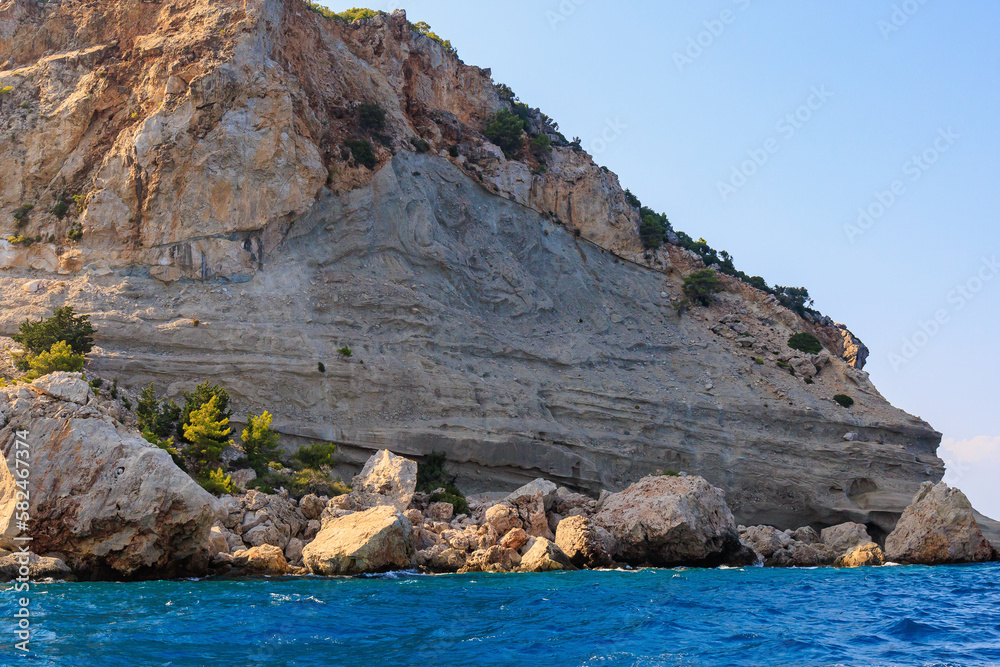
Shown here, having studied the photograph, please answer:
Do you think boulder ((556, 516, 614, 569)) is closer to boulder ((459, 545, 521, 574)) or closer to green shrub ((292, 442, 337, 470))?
boulder ((459, 545, 521, 574))

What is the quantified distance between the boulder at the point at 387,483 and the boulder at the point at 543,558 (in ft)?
14.9

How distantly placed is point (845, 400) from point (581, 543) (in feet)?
80.8

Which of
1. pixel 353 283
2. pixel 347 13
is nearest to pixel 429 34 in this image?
pixel 347 13

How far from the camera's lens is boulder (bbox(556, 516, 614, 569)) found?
23.7 m

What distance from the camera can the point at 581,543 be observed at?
23688 mm

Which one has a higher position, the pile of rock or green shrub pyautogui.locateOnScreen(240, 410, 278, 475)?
green shrub pyautogui.locateOnScreen(240, 410, 278, 475)

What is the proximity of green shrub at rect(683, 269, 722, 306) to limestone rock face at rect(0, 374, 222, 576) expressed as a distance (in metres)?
35.9

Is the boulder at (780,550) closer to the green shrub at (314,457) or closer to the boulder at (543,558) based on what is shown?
the boulder at (543,558)

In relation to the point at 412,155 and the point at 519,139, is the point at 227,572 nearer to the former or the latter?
the point at 412,155

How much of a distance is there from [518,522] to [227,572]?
8.76m

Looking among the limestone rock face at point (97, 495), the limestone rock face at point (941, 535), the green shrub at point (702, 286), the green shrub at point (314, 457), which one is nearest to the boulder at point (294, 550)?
the limestone rock face at point (97, 495)

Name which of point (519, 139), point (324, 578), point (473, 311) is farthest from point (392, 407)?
point (519, 139)

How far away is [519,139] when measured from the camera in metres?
50.4

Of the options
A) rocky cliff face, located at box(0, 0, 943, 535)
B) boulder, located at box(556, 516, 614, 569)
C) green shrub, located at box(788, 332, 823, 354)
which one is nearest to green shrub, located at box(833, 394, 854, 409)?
rocky cliff face, located at box(0, 0, 943, 535)
